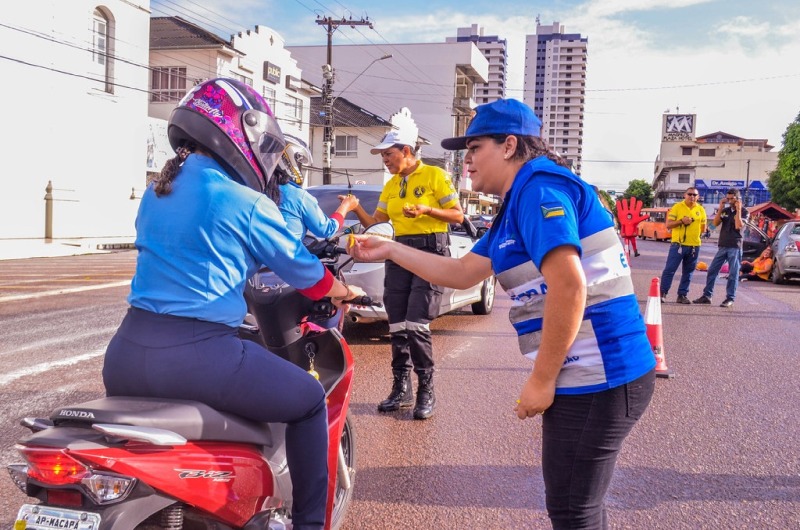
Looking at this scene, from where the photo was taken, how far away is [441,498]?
4.08 m

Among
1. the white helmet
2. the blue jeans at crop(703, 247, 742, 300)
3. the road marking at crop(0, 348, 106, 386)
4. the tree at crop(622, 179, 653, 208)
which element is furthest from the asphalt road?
the tree at crop(622, 179, 653, 208)

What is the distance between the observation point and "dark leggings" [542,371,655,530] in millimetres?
2352

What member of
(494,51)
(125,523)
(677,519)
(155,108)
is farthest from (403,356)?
(494,51)

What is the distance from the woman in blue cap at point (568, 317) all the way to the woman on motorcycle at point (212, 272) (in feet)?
2.50

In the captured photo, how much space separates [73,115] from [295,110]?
20.4 meters

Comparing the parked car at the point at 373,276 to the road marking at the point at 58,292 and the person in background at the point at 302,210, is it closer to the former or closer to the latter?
the person in background at the point at 302,210

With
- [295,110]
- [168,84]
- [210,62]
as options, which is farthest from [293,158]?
[295,110]

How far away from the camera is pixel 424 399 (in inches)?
221

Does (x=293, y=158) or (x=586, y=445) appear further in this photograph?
(x=293, y=158)

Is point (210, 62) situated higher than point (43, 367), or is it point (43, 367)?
point (210, 62)

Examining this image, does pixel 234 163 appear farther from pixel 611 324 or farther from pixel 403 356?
pixel 403 356

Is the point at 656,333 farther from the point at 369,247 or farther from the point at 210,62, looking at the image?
the point at 210,62

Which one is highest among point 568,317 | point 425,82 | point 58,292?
point 425,82

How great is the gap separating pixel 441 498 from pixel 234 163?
2.34 meters
